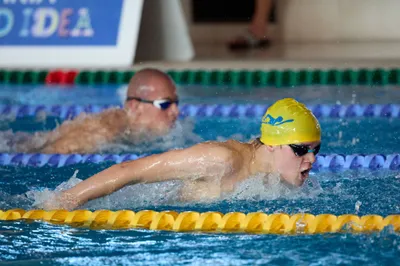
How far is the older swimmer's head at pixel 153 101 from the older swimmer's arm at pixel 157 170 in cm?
146

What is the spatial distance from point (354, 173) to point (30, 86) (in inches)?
157

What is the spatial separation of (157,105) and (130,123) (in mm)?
216

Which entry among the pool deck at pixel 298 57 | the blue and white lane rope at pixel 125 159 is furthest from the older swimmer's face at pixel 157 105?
the pool deck at pixel 298 57

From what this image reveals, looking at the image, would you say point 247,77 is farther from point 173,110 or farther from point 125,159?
point 125,159

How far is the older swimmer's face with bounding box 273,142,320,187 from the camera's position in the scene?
11.2 feet

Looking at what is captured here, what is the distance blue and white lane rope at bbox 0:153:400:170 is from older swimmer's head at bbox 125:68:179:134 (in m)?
0.33

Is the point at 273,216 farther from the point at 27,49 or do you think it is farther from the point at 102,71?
the point at 27,49

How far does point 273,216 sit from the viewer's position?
3.26m

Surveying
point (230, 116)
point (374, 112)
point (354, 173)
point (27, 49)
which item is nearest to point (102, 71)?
point (27, 49)

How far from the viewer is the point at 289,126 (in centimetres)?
343

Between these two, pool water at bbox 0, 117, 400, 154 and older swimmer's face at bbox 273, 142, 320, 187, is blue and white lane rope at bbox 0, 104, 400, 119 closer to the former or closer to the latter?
pool water at bbox 0, 117, 400, 154

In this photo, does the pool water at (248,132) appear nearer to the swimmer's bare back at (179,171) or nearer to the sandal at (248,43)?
the swimmer's bare back at (179,171)

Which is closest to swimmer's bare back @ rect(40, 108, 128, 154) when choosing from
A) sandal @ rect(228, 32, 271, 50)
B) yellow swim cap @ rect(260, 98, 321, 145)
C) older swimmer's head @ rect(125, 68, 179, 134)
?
older swimmer's head @ rect(125, 68, 179, 134)

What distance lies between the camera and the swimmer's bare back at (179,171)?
3.24 m
